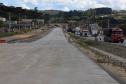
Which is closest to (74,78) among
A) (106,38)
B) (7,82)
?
(7,82)

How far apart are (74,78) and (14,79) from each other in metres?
2.62

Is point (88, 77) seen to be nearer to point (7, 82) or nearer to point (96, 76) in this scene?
point (96, 76)

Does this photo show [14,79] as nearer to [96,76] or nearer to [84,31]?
[96,76]

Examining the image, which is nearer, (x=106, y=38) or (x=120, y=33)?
(x=120, y=33)

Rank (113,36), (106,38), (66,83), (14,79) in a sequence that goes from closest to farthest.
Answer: (66,83)
(14,79)
(113,36)
(106,38)

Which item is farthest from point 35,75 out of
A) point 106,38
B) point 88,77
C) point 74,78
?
point 106,38

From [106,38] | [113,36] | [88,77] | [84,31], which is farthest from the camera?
[84,31]

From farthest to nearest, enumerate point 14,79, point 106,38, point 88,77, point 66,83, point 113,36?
point 106,38, point 113,36, point 88,77, point 14,79, point 66,83

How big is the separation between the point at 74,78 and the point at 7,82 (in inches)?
114

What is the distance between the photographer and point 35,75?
9.77m

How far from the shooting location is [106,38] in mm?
48375

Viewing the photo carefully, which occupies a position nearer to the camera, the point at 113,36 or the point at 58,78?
the point at 58,78

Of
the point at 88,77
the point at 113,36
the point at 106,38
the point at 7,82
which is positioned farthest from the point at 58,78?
the point at 106,38

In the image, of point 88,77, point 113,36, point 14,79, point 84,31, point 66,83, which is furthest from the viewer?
point 84,31
